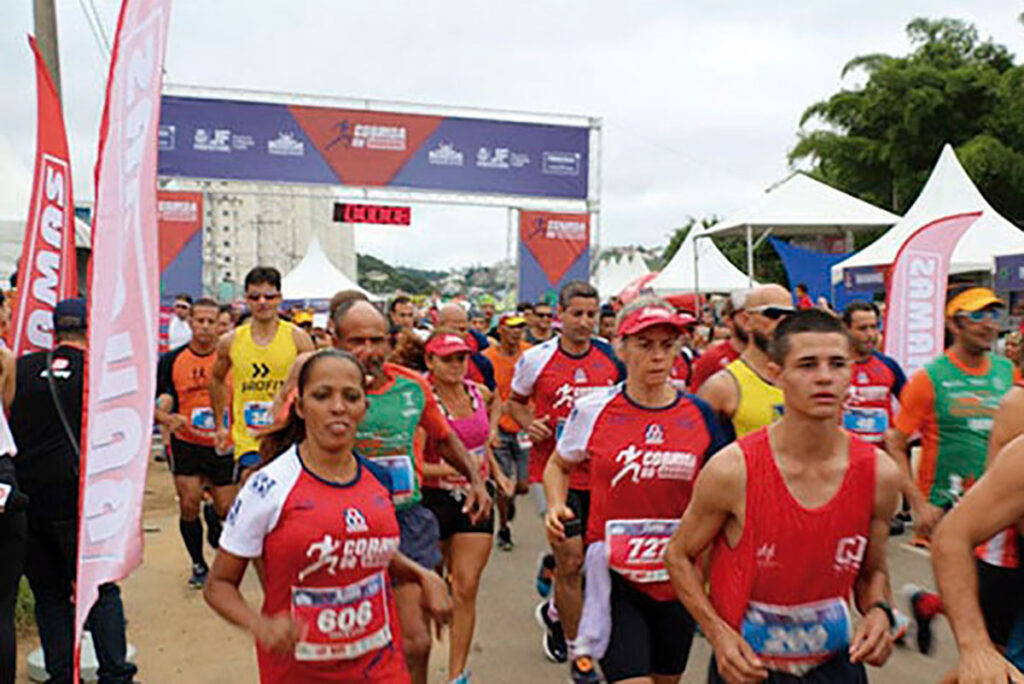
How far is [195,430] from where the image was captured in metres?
6.44

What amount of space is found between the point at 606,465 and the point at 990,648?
1602 millimetres

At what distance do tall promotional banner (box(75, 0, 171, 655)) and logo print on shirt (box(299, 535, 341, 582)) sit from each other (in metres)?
0.77

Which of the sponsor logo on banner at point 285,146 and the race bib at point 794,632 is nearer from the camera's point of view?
the race bib at point 794,632

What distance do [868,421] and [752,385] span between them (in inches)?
91.3

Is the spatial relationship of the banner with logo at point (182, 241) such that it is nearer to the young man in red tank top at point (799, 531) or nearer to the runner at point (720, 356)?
the runner at point (720, 356)

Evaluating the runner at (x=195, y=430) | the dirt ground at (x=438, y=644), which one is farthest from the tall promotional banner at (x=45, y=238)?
the dirt ground at (x=438, y=644)

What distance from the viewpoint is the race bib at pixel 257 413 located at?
5.66 meters

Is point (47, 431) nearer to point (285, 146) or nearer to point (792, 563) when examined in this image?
point (792, 563)

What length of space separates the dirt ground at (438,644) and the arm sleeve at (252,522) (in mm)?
2417

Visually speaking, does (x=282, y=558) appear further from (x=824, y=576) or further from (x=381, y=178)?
(x=381, y=178)

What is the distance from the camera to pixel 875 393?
608 cm

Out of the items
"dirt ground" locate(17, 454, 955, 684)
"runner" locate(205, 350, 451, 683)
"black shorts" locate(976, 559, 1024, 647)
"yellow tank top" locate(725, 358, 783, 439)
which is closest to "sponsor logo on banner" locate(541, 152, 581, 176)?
"dirt ground" locate(17, 454, 955, 684)

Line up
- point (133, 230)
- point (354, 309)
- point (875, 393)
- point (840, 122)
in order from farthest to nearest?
1. point (840, 122)
2. point (875, 393)
3. point (354, 309)
4. point (133, 230)

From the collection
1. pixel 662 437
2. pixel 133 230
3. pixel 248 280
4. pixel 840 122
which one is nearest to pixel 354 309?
pixel 133 230
